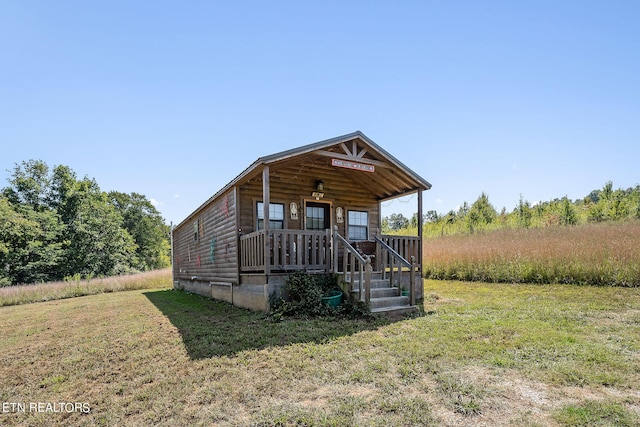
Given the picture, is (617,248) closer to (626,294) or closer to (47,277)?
(626,294)

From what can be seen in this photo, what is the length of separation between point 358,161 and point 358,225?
316 cm

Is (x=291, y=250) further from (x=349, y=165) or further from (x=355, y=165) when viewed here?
(x=355, y=165)

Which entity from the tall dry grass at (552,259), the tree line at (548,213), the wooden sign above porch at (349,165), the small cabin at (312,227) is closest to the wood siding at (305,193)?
the small cabin at (312,227)

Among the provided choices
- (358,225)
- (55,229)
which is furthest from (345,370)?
(55,229)

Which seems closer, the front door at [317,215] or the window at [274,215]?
the window at [274,215]

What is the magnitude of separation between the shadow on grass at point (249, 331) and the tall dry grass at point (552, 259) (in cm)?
668

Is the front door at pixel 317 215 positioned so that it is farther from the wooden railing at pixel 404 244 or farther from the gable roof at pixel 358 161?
the wooden railing at pixel 404 244

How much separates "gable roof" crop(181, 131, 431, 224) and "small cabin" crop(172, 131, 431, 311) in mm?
24

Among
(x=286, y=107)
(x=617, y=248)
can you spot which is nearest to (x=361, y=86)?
(x=286, y=107)

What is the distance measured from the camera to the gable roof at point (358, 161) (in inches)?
276

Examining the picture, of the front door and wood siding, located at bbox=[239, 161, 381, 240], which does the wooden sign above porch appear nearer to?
wood siding, located at bbox=[239, 161, 381, 240]

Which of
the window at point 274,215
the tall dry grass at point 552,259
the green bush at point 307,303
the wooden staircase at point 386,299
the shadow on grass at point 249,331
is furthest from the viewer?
the window at point 274,215

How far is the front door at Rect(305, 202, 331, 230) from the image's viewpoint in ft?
31.3

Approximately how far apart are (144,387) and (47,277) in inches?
1182
